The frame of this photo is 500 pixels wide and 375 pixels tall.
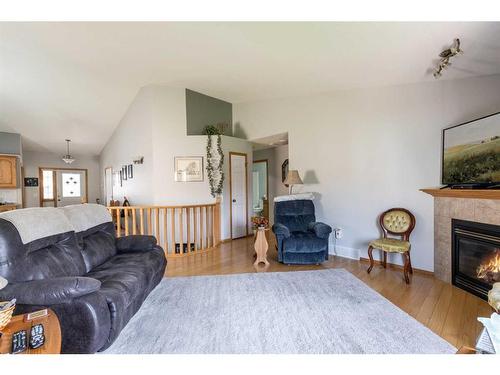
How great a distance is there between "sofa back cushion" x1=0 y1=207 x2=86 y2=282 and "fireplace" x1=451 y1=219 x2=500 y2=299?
12.4 feet

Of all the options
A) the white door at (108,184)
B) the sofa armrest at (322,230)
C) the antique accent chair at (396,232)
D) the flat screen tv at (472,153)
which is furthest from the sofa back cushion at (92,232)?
the white door at (108,184)

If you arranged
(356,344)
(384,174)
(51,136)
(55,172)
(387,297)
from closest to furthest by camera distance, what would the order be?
(356,344) < (387,297) < (384,174) < (51,136) < (55,172)

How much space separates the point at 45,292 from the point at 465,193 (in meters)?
3.80

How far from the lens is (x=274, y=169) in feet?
21.1

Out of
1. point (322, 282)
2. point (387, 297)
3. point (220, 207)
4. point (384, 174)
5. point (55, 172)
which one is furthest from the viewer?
point (55, 172)

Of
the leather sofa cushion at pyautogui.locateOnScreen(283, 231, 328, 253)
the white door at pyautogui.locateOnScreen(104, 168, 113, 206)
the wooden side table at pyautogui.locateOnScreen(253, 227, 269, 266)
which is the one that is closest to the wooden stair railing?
the wooden side table at pyautogui.locateOnScreen(253, 227, 269, 266)

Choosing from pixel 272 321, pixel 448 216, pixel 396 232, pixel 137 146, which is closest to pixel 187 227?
pixel 137 146

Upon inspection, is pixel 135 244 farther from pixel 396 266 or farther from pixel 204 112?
pixel 396 266

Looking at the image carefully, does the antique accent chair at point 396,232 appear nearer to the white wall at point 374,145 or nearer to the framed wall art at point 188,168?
the white wall at point 374,145

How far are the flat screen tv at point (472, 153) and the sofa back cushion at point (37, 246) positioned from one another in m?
3.99

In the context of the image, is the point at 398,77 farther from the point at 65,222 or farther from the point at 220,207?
the point at 65,222

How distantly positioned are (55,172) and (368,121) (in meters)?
9.59

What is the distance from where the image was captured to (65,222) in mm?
2014
